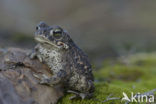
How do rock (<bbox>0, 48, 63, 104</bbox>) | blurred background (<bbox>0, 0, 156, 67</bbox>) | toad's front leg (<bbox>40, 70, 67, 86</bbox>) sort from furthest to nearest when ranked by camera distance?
blurred background (<bbox>0, 0, 156, 67</bbox>)
toad's front leg (<bbox>40, 70, 67, 86</bbox>)
rock (<bbox>0, 48, 63, 104</bbox>)

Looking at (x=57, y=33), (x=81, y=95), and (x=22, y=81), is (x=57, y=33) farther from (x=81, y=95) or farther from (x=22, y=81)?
(x=81, y=95)

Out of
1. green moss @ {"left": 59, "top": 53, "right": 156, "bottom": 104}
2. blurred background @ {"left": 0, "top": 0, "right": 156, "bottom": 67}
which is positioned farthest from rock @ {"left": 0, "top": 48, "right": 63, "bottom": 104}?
blurred background @ {"left": 0, "top": 0, "right": 156, "bottom": 67}

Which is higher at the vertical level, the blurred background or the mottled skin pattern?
the blurred background

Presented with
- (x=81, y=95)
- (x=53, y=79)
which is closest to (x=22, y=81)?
(x=53, y=79)

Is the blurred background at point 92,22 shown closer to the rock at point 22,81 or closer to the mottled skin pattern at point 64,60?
the mottled skin pattern at point 64,60

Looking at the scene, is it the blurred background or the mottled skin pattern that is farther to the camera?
the blurred background

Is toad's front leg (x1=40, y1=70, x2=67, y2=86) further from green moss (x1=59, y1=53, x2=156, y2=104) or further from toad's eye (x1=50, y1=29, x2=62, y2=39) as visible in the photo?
toad's eye (x1=50, y1=29, x2=62, y2=39)
